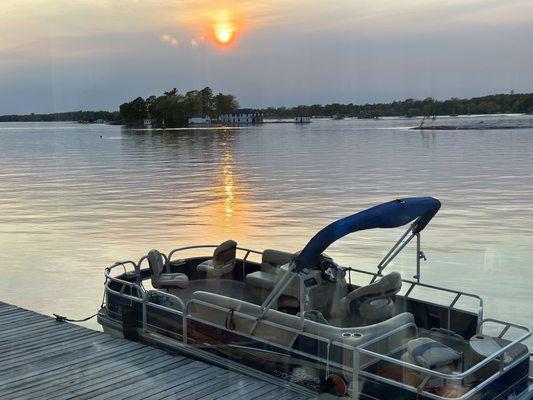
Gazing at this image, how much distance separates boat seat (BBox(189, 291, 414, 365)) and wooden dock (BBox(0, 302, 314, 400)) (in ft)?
1.87

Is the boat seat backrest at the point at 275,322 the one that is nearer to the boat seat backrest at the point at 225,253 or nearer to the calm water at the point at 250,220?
the boat seat backrest at the point at 225,253

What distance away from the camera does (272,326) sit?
24.0ft

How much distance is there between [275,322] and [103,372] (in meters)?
2.32

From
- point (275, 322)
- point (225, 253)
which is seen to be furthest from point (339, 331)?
point (225, 253)

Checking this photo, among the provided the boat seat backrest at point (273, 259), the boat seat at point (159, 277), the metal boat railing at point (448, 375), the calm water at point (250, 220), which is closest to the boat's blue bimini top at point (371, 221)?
the metal boat railing at point (448, 375)

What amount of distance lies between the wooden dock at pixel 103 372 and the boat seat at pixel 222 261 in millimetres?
2306

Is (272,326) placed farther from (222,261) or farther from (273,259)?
(222,261)

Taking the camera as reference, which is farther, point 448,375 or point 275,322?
point 275,322

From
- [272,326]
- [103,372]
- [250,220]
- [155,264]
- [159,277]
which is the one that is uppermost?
[155,264]

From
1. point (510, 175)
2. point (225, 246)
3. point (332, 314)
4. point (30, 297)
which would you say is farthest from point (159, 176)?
point (332, 314)

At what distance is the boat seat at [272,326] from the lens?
22.0ft

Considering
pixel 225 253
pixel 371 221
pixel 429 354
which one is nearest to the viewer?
pixel 429 354

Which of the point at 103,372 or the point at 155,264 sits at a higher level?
the point at 155,264

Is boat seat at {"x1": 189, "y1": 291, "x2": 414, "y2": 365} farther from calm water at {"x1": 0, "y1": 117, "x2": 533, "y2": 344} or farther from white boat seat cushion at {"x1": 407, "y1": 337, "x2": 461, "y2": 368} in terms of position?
calm water at {"x1": 0, "y1": 117, "x2": 533, "y2": 344}
